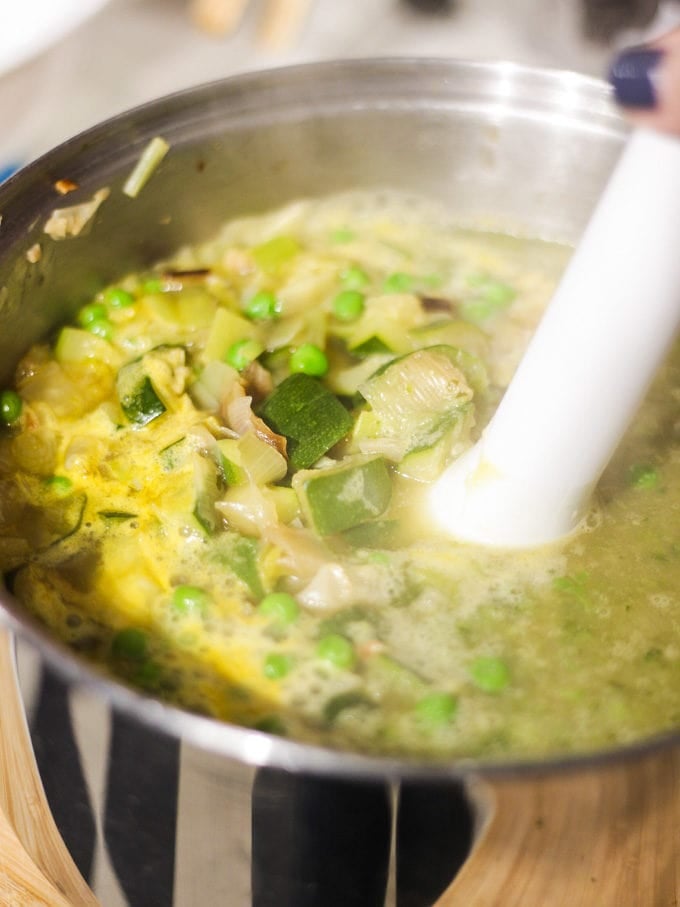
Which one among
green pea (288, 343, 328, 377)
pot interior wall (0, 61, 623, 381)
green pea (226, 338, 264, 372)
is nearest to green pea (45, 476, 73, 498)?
pot interior wall (0, 61, 623, 381)

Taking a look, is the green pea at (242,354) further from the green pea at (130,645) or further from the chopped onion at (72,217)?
the green pea at (130,645)

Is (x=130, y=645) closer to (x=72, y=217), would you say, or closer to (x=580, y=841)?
(x=580, y=841)

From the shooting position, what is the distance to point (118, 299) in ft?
8.30

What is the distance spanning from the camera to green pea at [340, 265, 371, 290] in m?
2.62

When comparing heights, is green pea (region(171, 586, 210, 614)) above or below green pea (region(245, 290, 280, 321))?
above

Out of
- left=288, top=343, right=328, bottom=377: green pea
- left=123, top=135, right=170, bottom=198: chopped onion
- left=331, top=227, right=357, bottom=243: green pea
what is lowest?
left=331, top=227, right=357, bottom=243: green pea

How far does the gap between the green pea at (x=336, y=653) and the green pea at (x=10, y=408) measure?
0.94m

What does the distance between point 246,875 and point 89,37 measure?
3.34 metres

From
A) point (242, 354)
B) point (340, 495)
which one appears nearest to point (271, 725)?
point (340, 495)

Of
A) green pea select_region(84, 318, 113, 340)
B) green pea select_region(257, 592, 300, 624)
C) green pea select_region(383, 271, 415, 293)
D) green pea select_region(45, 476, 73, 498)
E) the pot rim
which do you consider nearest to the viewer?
the pot rim

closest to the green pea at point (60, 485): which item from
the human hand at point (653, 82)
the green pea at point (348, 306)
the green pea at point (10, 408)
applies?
the green pea at point (10, 408)

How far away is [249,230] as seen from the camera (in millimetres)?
2795

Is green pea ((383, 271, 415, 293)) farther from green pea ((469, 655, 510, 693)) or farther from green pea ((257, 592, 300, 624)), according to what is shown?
green pea ((469, 655, 510, 693))

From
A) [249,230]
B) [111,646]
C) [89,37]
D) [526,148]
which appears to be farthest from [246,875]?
[89,37]
